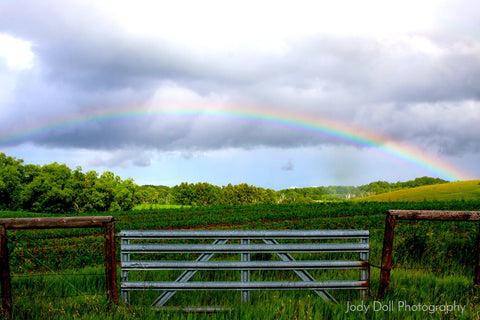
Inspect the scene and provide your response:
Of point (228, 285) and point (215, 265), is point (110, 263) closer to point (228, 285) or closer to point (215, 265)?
point (215, 265)

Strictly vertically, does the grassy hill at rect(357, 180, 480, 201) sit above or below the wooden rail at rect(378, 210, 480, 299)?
below

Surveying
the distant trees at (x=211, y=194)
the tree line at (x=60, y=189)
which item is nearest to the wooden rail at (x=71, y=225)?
the tree line at (x=60, y=189)

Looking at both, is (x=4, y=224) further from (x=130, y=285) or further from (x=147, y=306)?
(x=147, y=306)

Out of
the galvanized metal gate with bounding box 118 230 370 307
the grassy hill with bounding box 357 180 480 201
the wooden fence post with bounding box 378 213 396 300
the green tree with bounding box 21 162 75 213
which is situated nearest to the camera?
the galvanized metal gate with bounding box 118 230 370 307

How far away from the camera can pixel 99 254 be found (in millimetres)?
12805

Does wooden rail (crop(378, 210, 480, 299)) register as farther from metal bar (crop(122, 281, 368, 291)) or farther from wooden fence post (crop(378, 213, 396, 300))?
metal bar (crop(122, 281, 368, 291))

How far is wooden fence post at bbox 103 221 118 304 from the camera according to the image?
5.08 metres

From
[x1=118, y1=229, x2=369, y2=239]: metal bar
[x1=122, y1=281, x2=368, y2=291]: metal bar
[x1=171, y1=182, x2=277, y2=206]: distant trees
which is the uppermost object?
[x1=118, y1=229, x2=369, y2=239]: metal bar

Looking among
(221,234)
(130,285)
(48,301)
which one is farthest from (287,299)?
(48,301)

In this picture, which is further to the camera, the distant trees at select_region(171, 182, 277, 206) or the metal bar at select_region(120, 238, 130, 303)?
the distant trees at select_region(171, 182, 277, 206)

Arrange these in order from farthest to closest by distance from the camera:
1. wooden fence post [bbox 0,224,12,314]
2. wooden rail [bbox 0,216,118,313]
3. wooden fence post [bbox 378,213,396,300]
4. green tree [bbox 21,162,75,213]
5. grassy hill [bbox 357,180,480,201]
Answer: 1. grassy hill [bbox 357,180,480,201]
2. green tree [bbox 21,162,75,213]
3. wooden fence post [bbox 378,213,396,300]
4. wooden rail [bbox 0,216,118,313]
5. wooden fence post [bbox 0,224,12,314]

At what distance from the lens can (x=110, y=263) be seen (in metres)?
5.11

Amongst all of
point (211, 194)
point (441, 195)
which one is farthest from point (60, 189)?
point (441, 195)

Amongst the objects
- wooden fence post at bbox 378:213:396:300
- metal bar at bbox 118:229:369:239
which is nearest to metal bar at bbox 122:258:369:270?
metal bar at bbox 118:229:369:239
